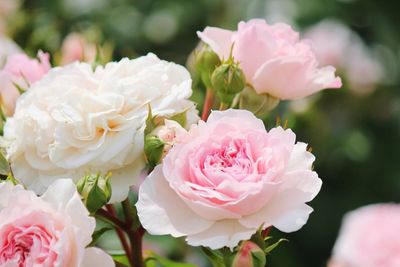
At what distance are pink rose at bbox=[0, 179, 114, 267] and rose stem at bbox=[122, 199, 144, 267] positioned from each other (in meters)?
0.12

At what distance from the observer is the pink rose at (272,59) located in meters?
1.09

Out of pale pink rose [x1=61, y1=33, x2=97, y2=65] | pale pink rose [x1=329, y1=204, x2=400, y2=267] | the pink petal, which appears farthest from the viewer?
pale pink rose [x1=329, y1=204, x2=400, y2=267]

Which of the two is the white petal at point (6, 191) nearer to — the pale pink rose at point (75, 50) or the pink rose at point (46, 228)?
the pink rose at point (46, 228)

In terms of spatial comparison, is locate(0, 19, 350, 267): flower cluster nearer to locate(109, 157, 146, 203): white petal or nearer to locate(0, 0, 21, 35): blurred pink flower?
locate(109, 157, 146, 203): white petal

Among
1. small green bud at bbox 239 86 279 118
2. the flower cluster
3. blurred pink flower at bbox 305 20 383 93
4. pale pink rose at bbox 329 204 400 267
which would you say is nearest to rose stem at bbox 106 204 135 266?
the flower cluster

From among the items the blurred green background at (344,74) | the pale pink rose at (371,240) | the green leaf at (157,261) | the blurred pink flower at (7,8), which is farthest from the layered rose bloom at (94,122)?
the blurred green background at (344,74)

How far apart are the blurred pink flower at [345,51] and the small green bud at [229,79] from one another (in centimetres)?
165

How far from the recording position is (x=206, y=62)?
118 centimetres

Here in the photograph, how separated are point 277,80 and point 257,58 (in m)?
0.04

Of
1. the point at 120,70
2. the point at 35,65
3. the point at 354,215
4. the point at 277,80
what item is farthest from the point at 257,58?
the point at 354,215

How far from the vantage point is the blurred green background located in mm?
2393

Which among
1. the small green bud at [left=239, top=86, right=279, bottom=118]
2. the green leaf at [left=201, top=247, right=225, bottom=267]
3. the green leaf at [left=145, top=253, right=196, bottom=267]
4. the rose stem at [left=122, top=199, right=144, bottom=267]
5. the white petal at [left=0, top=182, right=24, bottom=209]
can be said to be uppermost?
the white petal at [left=0, top=182, right=24, bottom=209]

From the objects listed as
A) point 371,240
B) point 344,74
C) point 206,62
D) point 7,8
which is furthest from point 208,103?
point 344,74

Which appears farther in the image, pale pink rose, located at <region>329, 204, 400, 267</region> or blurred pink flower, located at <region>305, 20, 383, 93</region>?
blurred pink flower, located at <region>305, 20, 383, 93</region>
